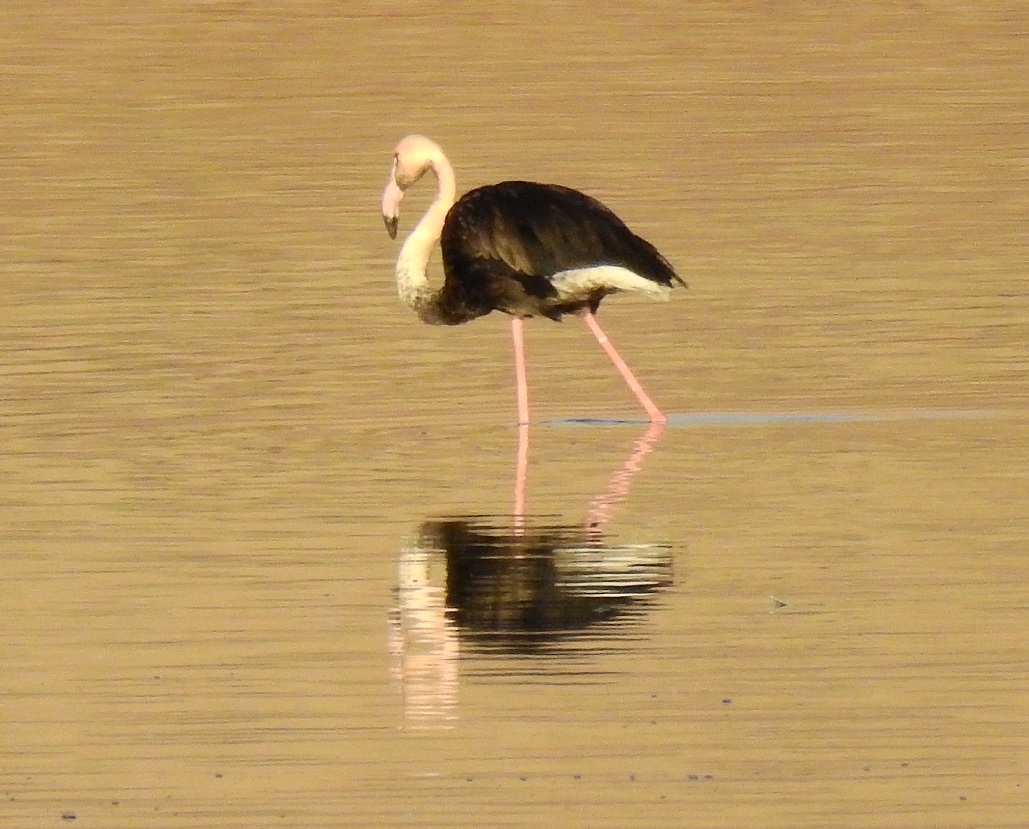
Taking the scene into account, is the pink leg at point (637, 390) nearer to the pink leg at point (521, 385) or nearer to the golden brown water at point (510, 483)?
the golden brown water at point (510, 483)

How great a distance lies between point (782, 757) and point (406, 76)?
24.2 metres

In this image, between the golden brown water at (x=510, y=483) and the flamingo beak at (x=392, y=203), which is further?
the flamingo beak at (x=392, y=203)

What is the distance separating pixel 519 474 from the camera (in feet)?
42.8

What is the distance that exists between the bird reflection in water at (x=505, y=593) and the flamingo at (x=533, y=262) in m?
3.32

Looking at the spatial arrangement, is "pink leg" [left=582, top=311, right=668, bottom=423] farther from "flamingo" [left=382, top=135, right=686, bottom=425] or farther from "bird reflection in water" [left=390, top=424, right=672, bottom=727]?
"bird reflection in water" [left=390, top=424, right=672, bottom=727]

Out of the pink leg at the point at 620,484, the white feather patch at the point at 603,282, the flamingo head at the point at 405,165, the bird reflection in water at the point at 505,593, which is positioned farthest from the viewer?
the flamingo head at the point at 405,165

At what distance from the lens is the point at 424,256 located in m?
16.3

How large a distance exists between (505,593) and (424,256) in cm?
626

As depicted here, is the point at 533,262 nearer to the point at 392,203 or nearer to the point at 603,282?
the point at 603,282

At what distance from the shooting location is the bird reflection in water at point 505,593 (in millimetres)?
9312

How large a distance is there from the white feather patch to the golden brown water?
52cm

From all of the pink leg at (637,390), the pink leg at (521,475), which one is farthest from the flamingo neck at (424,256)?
the pink leg at (521,475)

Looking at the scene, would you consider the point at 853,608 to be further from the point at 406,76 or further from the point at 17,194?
the point at 406,76

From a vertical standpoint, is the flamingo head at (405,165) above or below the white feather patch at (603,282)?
above
